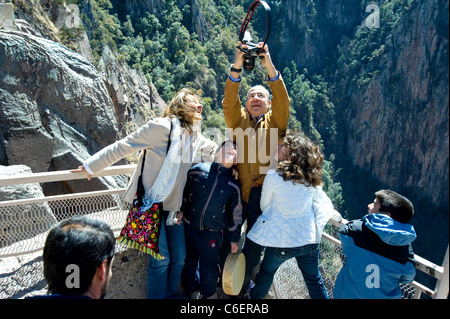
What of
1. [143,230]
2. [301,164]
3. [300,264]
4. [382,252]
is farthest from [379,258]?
[143,230]

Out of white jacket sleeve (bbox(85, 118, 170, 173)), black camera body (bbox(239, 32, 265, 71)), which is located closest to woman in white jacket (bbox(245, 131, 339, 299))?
black camera body (bbox(239, 32, 265, 71))

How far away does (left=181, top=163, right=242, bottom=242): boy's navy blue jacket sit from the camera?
7.05 ft

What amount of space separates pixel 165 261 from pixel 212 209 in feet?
1.55

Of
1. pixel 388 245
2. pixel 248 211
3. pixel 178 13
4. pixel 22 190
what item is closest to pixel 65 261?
pixel 248 211

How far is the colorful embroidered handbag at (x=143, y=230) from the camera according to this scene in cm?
201

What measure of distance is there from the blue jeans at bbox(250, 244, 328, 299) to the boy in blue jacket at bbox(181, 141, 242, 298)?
9.9 inches

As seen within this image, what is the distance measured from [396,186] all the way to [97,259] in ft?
186

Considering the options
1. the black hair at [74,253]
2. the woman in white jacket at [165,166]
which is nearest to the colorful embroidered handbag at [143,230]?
the woman in white jacket at [165,166]

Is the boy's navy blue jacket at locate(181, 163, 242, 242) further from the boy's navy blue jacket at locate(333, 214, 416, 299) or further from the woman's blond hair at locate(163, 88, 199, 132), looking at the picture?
the boy's navy blue jacket at locate(333, 214, 416, 299)

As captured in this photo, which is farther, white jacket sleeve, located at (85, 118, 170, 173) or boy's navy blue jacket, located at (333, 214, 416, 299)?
white jacket sleeve, located at (85, 118, 170, 173)

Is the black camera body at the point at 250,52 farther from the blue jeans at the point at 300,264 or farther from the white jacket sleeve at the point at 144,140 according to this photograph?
the blue jeans at the point at 300,264

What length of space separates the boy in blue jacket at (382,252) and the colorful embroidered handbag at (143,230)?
1.24 m

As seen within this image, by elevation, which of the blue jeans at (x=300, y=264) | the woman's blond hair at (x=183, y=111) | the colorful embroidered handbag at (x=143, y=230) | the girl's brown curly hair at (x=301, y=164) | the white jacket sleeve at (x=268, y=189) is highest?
the woman's blond hair at (x=183, y=111)

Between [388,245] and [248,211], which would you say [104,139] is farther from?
[388,245]
